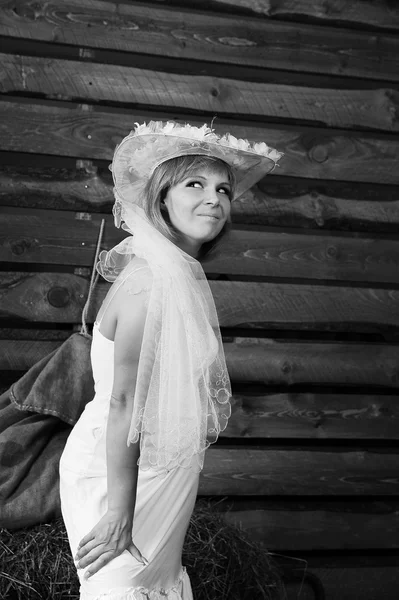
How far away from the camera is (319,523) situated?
14.5 feet

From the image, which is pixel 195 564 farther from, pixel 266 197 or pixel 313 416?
pixel 266 197

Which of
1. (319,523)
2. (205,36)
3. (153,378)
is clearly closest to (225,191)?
(153,378)

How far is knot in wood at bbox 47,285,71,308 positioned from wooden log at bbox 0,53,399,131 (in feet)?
2.86

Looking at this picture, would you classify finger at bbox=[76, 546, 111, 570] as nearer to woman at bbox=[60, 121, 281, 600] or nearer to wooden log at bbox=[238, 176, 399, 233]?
woman at bbox=[60, 121, 281, 600]

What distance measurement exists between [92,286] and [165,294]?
1326 millimetres

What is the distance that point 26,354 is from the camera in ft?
12.8

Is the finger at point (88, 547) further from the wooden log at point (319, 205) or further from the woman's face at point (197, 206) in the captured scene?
the wooden log at point (319, 205)

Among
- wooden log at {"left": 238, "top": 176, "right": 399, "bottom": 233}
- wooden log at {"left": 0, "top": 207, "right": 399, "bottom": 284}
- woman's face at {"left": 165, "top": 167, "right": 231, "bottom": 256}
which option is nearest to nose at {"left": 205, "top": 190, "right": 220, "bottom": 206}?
woman's face at {"left": 165, "top": 167, "right": 231, "bottom": 256}

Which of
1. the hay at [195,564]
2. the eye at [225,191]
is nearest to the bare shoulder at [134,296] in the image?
the eye at [225,191]

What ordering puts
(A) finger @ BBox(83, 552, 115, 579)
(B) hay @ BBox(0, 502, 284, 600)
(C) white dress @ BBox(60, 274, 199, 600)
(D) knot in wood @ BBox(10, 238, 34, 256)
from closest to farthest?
(A) finger @ BBox(83, 552, 115, 579), (C) white dress @ BBox(60, 274, 199, 600), (B) hay @ BBox(0, 502, 284, 600), (D) knot in wood @ BBox(10, 238, 34, 256)

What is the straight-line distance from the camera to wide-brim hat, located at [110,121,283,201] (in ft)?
8.77

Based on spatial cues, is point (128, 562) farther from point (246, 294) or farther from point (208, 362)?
point (246, 294)

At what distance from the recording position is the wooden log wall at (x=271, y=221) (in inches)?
154

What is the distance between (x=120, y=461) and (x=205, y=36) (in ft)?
7.91
